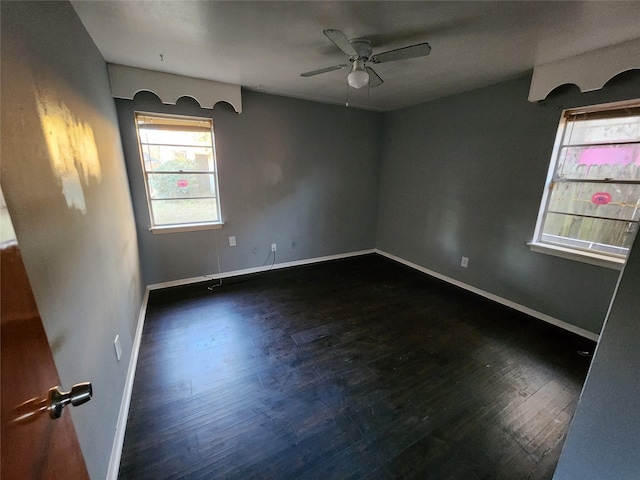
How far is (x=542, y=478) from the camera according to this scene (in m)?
1.28

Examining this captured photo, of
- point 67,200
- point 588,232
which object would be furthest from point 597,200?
point 67,200

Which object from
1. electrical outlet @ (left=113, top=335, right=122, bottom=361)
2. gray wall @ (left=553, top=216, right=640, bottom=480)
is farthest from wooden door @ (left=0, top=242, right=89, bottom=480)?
gray wall @ (left=553, top=216, right=640, bottom=480)

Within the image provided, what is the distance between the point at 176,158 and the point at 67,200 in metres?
2.10

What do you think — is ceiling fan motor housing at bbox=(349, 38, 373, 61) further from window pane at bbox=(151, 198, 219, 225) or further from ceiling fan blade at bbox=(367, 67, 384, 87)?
window pane at bbox=(151, 198, 219, 225)

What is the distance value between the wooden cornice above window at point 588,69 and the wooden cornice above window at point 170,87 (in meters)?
2.97

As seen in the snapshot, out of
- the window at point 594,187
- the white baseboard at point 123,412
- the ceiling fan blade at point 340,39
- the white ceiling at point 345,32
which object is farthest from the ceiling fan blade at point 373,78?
the white baseboard at point 123,412

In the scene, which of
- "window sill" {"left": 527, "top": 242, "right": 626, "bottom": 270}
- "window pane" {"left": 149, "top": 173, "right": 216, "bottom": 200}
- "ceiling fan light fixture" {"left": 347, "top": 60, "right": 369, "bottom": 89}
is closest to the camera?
"ceiling fan light fixture" {"left": 347, "top": 60, "right": 369, "bottom": 89}

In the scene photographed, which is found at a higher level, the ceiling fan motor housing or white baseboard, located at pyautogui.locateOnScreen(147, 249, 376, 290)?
the ceiling fan motor housing

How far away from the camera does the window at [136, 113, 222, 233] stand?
9.50ft

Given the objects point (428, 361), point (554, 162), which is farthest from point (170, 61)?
point (554, 162)

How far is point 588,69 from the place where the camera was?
80.0 inches

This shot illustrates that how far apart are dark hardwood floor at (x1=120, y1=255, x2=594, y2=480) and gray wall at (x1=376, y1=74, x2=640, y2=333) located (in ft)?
1.29

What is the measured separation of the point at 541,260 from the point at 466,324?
100cm

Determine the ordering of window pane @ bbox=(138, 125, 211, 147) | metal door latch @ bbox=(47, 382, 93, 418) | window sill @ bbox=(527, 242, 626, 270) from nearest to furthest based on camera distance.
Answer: metal door latch @ bbox=(47, 382, 93, 418) < window sill @ bbox=(527, 242, 626, 270) < window pane @ bbox=(138, 125, 211, 147)
